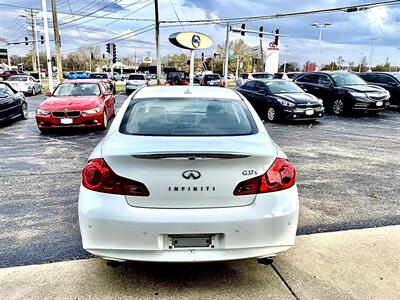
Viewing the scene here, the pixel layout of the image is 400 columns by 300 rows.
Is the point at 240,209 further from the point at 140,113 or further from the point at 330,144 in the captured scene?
the point at 330,144

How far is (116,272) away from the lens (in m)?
3.04

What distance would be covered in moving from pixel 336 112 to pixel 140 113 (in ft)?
41.8

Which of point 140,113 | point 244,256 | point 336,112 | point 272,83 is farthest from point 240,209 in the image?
point 336,112

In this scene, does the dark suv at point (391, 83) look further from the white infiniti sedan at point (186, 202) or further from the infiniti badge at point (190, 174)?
the infiniti badge at point (190, 174)

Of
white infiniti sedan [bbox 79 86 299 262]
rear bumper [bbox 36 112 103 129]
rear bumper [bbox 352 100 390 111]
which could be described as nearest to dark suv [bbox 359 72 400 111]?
rear bumper [bbox 352 100 390 111]

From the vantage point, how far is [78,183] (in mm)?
5410

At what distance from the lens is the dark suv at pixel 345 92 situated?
44.4ft

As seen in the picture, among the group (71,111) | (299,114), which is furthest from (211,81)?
(71,111)

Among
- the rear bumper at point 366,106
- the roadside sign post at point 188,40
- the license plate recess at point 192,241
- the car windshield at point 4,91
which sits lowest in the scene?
the rear bumper at point 366,106

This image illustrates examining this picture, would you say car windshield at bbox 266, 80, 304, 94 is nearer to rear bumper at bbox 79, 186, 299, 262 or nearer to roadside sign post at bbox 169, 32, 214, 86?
roadside sign post at bbox 169, 32, 214, 86

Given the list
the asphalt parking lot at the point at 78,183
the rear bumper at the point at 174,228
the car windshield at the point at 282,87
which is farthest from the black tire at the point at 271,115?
the rear bumper at the point at 174,228

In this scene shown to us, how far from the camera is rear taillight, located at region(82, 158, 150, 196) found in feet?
8.32

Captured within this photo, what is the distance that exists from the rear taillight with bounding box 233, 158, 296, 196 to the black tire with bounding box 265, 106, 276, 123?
978 cm

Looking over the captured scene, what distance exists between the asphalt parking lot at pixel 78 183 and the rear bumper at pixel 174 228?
97 centimetres
